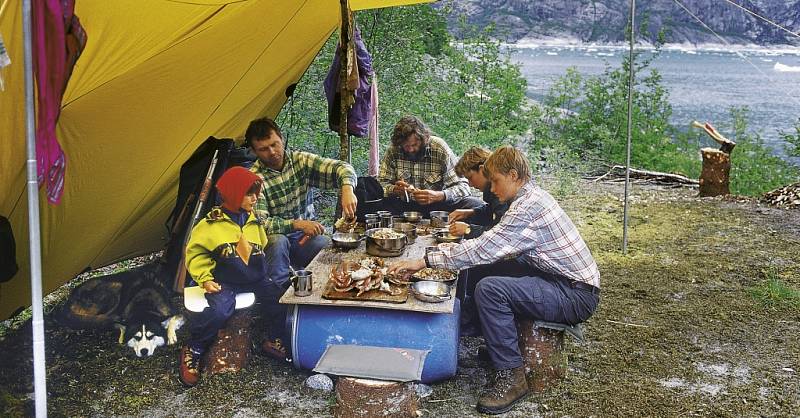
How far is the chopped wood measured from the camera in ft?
31.4

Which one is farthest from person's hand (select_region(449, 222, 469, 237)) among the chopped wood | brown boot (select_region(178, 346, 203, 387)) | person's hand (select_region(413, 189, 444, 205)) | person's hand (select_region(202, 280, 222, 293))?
the chopped wood

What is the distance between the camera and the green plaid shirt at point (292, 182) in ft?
14.3

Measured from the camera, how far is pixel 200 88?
447 cm

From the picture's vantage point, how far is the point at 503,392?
3346 mm

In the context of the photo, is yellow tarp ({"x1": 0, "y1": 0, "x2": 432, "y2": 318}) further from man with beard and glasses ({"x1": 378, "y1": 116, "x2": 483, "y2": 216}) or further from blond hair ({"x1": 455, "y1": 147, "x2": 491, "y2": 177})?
blond hair ({"x1": 455, "y1": 147, "x2": 491, "y2": 177})

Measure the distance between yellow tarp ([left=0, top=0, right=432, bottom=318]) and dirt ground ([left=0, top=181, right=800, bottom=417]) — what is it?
0.66m

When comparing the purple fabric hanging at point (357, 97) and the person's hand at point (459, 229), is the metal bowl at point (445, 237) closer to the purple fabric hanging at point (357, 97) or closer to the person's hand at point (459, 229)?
the person's hand at point (459, 229)

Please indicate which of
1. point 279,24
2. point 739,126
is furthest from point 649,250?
point 739,126

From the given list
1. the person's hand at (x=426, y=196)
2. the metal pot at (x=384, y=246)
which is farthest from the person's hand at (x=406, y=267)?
the person's hand at (x=426, y=196)

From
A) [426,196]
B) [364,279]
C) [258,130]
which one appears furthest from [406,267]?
[426,196]

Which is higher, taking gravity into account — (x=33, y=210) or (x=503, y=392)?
(x=33, y=210)

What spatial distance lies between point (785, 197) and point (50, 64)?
→ 311 inches

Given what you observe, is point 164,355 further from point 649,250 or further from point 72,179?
point 649,250

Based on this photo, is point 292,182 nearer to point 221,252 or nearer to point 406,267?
point 221,252
